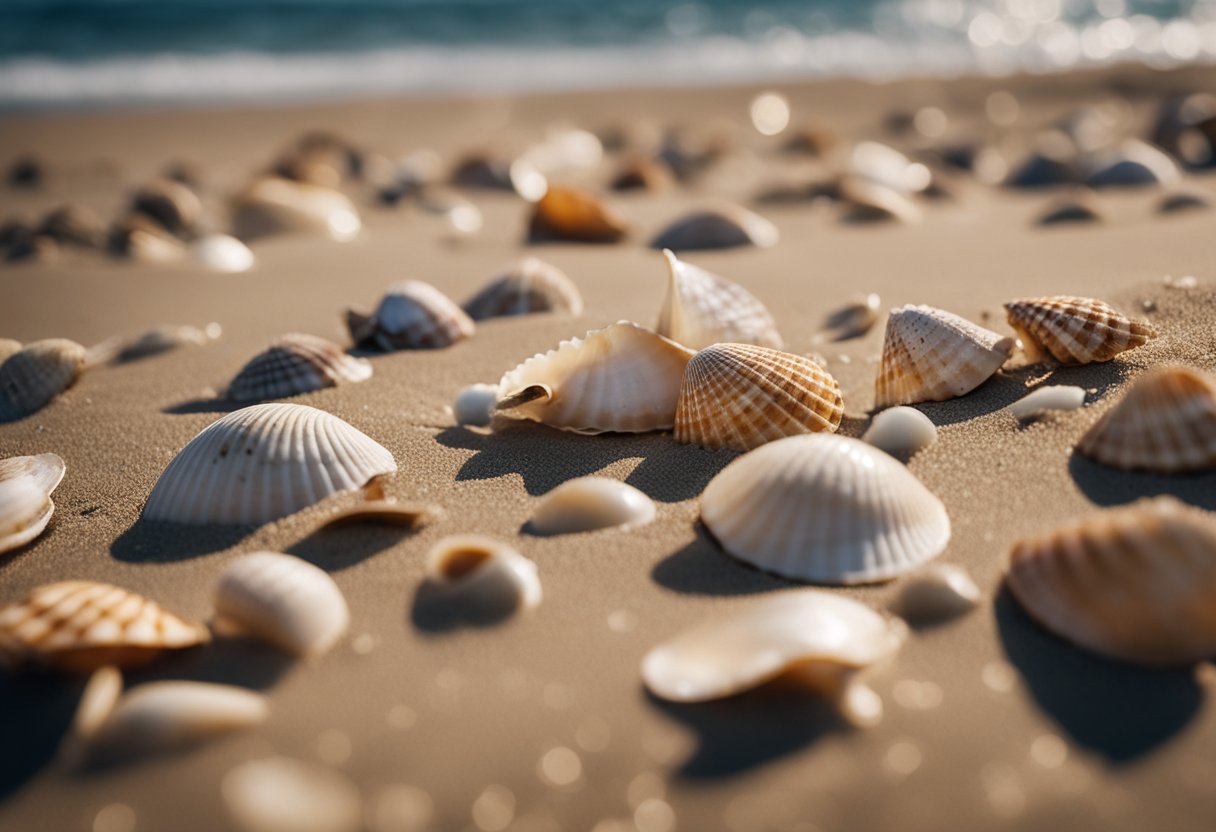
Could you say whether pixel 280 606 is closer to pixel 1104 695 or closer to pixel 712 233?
pixel 1104 695

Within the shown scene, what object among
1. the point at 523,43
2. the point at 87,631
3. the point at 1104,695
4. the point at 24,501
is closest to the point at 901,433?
the point at 1104,695

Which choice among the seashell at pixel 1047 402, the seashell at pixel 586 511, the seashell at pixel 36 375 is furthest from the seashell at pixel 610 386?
the seashell at pixel 36 375

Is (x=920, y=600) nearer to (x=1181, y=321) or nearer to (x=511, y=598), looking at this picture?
(x=511, y=598)

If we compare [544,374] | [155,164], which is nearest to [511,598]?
[544,374]

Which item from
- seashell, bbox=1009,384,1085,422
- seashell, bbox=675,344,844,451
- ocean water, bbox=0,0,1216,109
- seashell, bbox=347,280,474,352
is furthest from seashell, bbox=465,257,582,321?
ocean water, bbox=0,0,1216,109

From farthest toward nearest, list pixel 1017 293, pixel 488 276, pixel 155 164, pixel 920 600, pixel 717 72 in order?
pixel 717 72
pixel 155 164
pixel 488 276
pixel 1017 293
pixel 920 600

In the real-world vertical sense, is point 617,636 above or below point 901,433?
below
